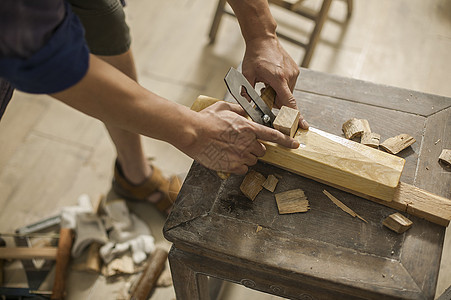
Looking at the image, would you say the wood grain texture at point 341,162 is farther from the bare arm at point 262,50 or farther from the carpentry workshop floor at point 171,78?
the carpentry workshop floor at point 171,78

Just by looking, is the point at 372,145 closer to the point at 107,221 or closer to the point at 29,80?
the point at 29,80

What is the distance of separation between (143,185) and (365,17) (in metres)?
1.82

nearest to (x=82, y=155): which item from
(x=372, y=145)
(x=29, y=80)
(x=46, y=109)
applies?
(x=46, y=109)

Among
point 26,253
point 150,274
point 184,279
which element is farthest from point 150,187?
point 184,279

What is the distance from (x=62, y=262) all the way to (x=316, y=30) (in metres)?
Result: 1.72

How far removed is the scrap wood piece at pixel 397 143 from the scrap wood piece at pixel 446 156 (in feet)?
0.28

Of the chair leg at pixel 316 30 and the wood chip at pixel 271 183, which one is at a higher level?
the chair leg at pixel 316 30

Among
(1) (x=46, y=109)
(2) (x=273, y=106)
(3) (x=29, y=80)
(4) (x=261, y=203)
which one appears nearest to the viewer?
(3) (x=29, y=80)

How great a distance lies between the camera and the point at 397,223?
40.9 inches

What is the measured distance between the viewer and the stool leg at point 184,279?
1.14 meters

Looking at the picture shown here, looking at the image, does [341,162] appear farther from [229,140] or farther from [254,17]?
[254,17]

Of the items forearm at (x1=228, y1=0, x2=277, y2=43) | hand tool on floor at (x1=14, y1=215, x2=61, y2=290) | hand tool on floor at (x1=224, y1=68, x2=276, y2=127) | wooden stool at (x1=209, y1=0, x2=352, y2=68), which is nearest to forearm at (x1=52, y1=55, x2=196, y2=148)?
hand tool on floor at (x1=224, y1=68, x2=276, y2=127)

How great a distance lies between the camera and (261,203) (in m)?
1.12

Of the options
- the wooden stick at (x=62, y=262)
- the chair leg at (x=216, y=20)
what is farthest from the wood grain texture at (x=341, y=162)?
the chair leg at (x=216, y=20)
